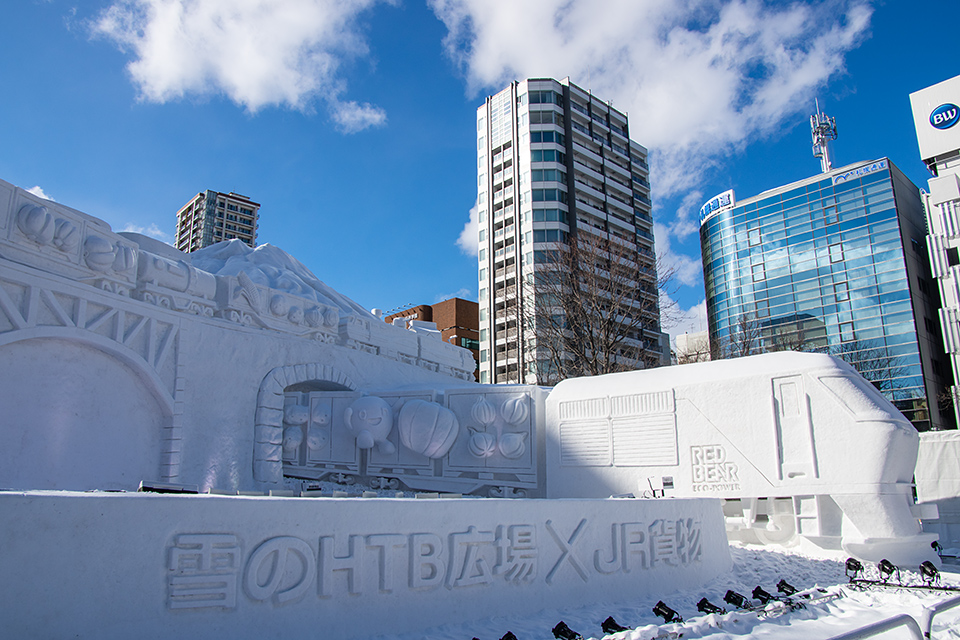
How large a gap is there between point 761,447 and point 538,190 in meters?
35.7

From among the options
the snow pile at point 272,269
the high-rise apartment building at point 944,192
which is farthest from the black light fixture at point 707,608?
the high-rise apartment building at point 944,192

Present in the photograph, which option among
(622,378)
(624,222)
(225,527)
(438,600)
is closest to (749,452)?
(622,378)

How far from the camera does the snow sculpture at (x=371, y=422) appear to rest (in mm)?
13328

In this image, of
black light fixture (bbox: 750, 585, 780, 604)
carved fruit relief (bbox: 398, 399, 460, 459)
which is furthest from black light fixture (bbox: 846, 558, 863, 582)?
carved fruit relief (bbox: 398, 399, 460, 459)

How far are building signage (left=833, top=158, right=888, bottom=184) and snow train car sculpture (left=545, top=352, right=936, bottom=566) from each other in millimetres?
37503

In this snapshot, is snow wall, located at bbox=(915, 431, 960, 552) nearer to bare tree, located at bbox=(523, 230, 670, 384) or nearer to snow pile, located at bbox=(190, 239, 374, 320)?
bare tree, located at bbox=(523, 230, 670, 384)

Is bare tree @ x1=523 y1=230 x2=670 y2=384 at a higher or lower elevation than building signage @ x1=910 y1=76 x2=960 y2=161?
lower

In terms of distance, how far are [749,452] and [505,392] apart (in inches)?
183

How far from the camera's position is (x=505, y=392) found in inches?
503

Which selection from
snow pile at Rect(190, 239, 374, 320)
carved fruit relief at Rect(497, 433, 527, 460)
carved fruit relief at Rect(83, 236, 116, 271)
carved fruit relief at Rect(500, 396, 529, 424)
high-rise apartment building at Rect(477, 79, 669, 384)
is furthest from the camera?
high-rise apartment building at Rect(477, 79, 669, 384)

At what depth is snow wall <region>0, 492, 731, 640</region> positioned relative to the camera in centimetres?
384

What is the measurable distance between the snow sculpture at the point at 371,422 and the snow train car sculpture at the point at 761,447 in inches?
139

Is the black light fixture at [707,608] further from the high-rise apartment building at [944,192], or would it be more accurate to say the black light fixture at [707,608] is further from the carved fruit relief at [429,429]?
the high-rise apartment building at [944,192]

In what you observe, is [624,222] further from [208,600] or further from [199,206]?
[199,206]
